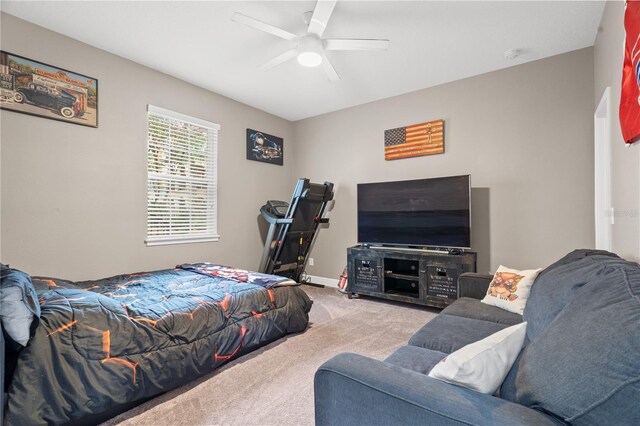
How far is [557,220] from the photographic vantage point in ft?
10.2

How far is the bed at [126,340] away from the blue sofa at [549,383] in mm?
1244

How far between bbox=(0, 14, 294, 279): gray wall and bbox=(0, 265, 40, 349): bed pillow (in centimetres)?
151

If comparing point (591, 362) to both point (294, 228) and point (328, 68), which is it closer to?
point (328, 68)

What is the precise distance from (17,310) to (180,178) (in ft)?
8.37

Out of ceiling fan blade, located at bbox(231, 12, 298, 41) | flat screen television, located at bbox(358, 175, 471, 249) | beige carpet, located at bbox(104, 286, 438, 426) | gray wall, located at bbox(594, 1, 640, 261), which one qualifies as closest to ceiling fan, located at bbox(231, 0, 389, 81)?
ceiling fan blade, located at bbox(231, 12, 298, 41)

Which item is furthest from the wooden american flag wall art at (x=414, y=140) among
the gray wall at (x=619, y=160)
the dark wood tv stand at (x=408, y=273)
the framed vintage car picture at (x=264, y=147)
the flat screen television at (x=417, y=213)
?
the framed vintage car picture at (x=264, y=147)

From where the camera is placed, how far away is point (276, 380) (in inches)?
79.1

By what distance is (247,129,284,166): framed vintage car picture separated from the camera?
455 cm

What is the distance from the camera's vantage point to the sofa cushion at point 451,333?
5.17 ft

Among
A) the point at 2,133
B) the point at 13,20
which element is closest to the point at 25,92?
the point at 2,133

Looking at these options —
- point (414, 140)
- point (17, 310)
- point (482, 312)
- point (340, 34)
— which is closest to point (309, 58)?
point (340, 34)

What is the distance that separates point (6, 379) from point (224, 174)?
10.2ft

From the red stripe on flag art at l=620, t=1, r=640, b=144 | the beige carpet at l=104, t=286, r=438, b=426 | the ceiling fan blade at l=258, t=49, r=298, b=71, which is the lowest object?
the beige carpet at l=104, t=286, r=438, b=426

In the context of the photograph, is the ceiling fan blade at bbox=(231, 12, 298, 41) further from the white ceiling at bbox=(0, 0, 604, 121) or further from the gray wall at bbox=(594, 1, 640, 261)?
the gray wall at bbox=(594, 1, 640, 261)
